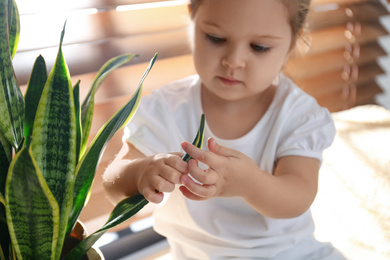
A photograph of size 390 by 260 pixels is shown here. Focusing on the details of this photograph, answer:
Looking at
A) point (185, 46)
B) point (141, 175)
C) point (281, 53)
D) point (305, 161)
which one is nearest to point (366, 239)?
point (305, 161)

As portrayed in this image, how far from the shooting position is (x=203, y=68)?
1.05 meters

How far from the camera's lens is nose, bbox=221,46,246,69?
980 mm

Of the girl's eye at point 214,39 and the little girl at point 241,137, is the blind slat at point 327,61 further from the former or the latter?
the girl's eye at point 214,39

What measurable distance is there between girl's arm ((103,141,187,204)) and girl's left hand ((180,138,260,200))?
3 centimetres

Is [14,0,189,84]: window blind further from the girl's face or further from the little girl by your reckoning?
the girl's face

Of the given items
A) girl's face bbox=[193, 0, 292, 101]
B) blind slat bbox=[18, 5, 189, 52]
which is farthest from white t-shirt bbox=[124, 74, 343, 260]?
blind slat bbox=[18, 5, 189, 52]

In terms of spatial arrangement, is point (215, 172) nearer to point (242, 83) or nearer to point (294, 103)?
point (242, 83)

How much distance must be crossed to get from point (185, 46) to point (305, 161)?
75 cm

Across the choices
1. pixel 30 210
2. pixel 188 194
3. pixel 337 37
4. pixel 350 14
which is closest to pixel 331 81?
pixel 337 37

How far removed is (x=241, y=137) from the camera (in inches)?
44.6

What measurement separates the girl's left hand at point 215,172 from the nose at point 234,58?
22cm

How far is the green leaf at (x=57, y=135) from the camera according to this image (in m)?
0.67

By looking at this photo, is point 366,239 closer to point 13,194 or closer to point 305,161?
point 305,161

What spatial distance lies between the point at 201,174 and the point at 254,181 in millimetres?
172
